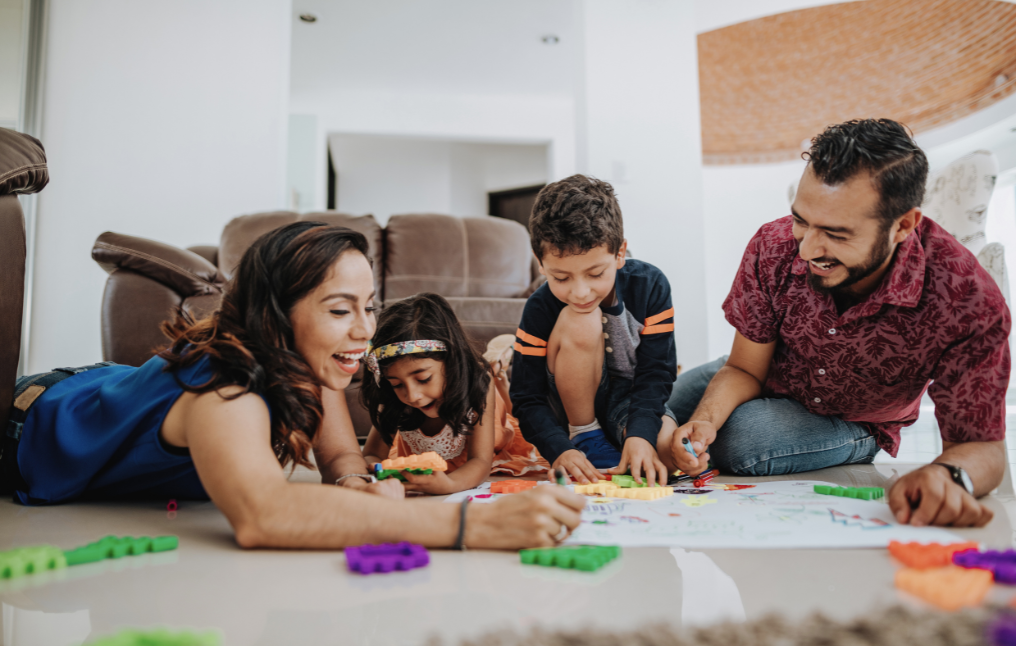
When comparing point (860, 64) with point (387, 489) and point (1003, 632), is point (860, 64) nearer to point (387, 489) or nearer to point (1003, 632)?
point (387, 489)

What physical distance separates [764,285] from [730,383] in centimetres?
26

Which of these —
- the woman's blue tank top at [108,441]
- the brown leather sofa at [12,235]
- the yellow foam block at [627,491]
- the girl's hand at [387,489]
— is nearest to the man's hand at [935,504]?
A: the yellow foam block at [627,491]

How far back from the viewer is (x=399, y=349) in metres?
1.58

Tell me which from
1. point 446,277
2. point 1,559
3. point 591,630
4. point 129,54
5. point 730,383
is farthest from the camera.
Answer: point 129,54

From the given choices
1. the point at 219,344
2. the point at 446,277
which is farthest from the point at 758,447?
the point at 446,277

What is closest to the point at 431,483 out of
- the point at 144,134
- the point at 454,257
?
the point at 454,257

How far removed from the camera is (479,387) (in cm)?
165

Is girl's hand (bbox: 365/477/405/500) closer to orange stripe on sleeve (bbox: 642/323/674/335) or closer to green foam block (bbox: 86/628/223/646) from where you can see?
green foam block (bbox: 86/628/223/646)

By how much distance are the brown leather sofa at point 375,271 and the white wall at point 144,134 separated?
0.71m

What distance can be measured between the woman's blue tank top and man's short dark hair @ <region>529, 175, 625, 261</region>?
773mm

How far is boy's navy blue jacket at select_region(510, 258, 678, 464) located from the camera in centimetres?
164

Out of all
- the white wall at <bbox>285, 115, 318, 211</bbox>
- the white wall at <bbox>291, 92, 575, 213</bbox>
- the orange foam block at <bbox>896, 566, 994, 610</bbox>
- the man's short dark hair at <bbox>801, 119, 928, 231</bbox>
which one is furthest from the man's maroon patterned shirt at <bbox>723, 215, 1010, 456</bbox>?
the white wall at <bbox>285, 115, 318, 211</bbox>

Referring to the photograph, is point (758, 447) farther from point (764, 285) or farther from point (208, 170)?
point (208, 170)

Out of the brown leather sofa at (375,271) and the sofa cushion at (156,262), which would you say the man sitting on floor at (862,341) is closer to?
the brown leather sofa at (375,271)
